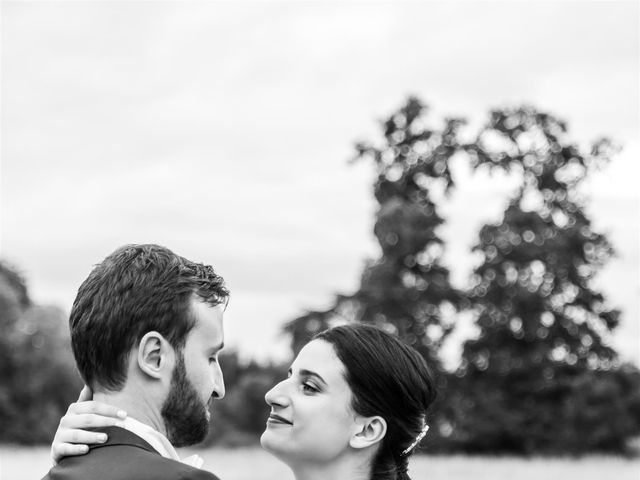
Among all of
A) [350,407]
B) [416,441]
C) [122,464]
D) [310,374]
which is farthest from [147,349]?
[416,441]

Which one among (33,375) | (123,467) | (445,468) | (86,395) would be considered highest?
(33,375)

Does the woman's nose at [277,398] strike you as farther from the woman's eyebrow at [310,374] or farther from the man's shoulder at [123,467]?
the man's shoulder at [123,467]

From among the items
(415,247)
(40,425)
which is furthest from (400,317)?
(40,425)

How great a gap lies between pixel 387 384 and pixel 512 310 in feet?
92.1

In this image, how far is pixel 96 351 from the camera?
11.0ft

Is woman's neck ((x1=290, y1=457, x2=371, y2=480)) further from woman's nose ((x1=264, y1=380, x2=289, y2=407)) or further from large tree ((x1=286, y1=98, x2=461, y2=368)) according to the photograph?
large tree ((x1=286, y1=98, x2=461, y2=368))

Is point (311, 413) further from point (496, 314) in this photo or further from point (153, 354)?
point (496, 314)

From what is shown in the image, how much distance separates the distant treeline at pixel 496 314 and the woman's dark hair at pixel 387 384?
85.7 feet

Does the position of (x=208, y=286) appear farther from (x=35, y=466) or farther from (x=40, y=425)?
(x=40, y=425)

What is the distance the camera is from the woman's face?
4.41 metres

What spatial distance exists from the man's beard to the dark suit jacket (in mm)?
143

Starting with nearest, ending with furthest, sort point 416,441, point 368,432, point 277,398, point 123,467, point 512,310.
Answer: point 123,467
point 277,398
point 368,432
point 416,441
point 512,310

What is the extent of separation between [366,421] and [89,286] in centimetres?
163

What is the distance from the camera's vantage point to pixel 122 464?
10.2 ft
